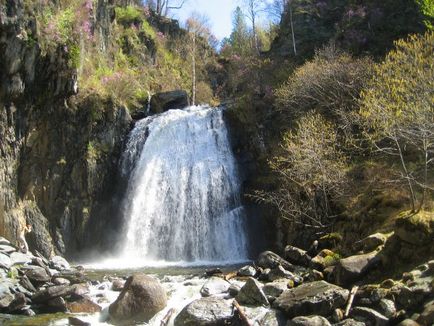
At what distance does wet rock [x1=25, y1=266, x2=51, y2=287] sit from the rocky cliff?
4940mm

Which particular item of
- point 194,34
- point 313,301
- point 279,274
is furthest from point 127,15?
point 313,301

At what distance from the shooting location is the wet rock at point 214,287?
1412 centimetres

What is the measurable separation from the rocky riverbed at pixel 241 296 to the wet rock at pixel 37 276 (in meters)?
0.03

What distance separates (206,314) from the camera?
38.4 feet

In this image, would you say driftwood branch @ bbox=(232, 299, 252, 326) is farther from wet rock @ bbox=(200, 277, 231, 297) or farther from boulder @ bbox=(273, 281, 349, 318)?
wet rock @ bbox=(200, 277, 231, 297)

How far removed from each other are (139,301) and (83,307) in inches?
79.2

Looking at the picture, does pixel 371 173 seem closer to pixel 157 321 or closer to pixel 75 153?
pixel 157 321

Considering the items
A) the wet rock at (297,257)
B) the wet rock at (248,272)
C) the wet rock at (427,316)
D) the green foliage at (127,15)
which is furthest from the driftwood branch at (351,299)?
the green foliage at (127,15)

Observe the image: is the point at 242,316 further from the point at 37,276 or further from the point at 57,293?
the point at 37,276

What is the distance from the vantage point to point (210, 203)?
2619 centimetres

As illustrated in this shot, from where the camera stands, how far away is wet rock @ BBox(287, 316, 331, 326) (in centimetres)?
1075

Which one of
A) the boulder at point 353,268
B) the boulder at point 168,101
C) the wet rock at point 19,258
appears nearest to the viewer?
the boulder at point 353,268

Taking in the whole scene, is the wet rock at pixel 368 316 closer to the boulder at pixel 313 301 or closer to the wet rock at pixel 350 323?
the wet rock at pixel 350 323

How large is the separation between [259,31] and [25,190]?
48768 millimetres
